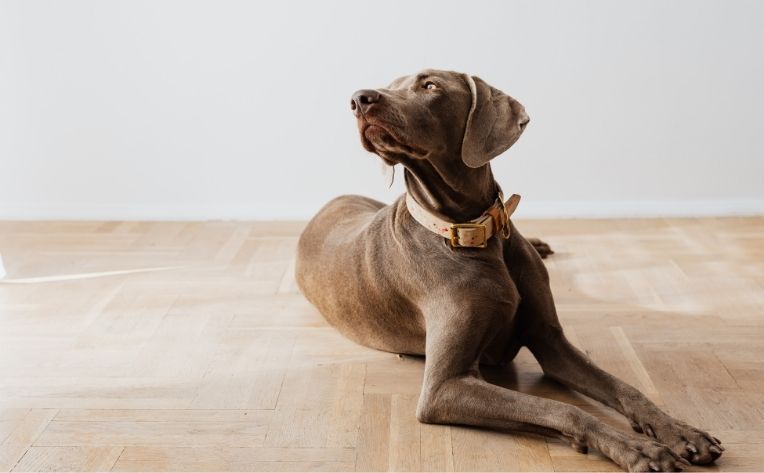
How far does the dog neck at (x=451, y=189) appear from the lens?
2.53 metres

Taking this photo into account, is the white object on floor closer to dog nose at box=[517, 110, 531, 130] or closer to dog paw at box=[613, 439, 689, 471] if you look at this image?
dog nose at box=[517, 110, 531, 130]

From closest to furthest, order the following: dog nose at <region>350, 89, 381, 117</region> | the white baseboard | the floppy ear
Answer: dog nose at <region>350, 89, 381, 117</region>, the floppy ear, the white baseboard

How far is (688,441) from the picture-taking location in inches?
88.4

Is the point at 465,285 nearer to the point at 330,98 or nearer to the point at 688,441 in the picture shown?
the point at 688,441

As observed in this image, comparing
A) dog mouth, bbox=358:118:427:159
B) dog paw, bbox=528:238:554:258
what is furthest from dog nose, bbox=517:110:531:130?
dog paw, bbox=528:238:554:258

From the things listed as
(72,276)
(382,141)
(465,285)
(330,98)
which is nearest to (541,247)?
(330,98)

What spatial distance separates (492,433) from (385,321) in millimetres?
600

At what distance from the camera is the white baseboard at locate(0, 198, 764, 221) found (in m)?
4.64

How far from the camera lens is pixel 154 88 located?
468cm

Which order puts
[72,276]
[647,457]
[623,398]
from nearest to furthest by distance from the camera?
[647,457] → [623,398] → [72,276]

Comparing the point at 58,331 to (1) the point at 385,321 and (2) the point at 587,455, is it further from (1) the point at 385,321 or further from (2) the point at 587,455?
(2) the point at 587,455

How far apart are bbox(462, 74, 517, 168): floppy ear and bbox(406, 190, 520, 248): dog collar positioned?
185 mm

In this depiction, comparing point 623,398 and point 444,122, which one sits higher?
point 444,122

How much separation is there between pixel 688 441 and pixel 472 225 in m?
0.80
